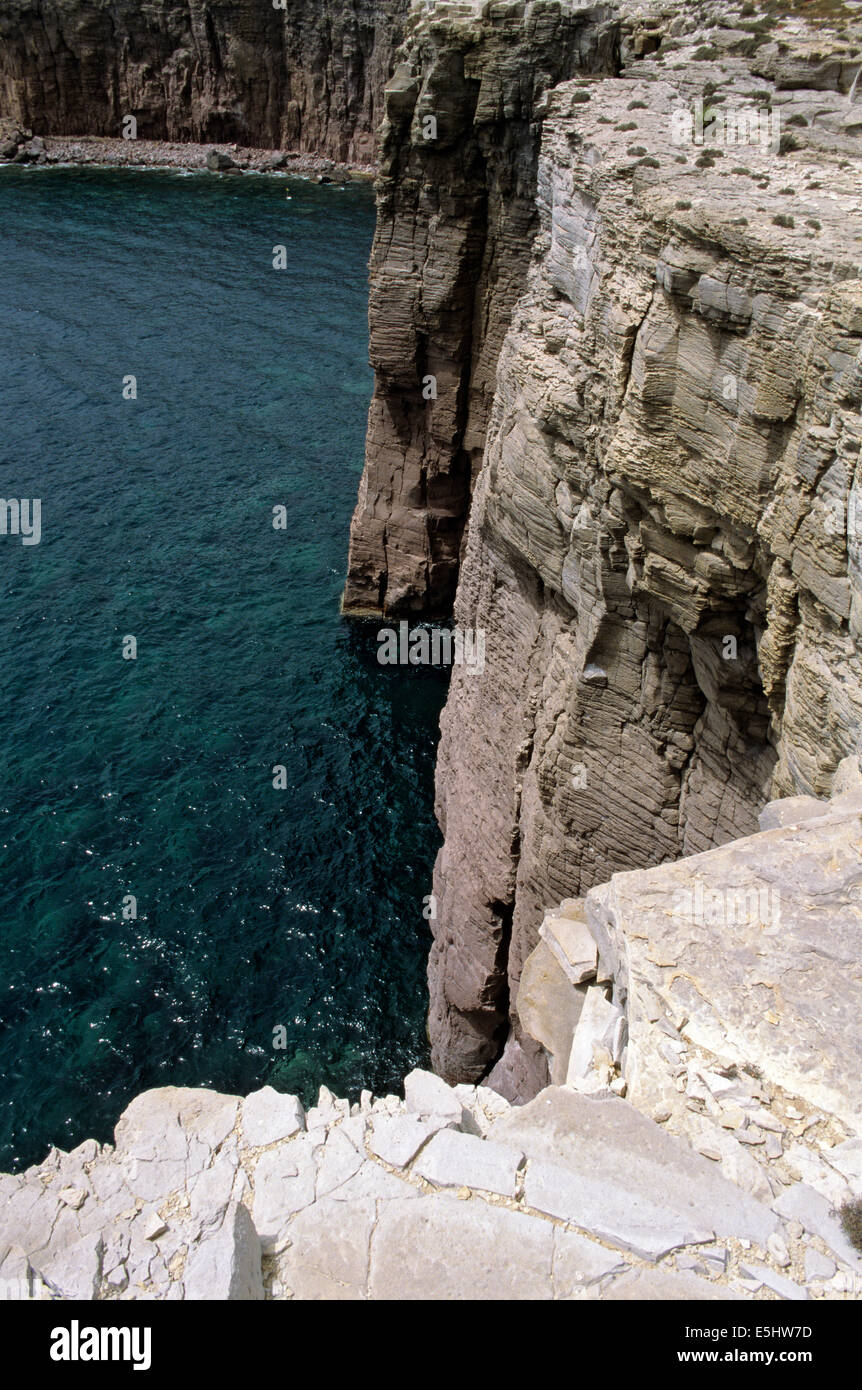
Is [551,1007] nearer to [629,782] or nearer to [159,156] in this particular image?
[629,782]

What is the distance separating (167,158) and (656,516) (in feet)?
392

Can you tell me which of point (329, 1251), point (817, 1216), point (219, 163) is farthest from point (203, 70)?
point (817, 1216)

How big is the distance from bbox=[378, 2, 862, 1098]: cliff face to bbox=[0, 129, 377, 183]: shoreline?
313 feet

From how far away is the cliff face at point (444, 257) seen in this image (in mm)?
37719

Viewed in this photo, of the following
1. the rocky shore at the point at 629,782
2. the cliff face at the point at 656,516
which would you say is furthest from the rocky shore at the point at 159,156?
the cliff face at the point at 656,516

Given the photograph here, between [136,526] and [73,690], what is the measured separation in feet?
44.2

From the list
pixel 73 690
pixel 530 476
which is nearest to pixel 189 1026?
pixel 73 690

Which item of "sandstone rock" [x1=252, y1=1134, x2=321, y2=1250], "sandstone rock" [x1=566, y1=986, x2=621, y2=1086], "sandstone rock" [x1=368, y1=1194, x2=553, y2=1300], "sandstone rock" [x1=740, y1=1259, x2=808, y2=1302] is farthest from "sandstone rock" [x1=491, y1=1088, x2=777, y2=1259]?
"sandstone rock" [x1=252, y1=1134, x2=321, y2=1250]

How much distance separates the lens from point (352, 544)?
51312 millimetres

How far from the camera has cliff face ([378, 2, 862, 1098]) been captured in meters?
16.0

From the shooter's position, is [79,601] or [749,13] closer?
[749,13]

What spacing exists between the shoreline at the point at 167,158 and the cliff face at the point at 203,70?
2432 mm

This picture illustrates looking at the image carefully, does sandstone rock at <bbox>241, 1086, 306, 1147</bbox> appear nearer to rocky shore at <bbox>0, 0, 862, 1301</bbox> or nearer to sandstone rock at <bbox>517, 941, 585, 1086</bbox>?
rocky shore at <bbox>0, 0, 862, 1301</bbox>
